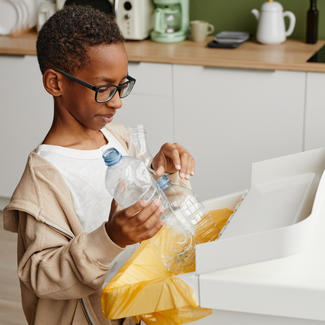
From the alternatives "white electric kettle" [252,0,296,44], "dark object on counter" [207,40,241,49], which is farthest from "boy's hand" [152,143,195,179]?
"white electric kettle" [252,0,296,44]

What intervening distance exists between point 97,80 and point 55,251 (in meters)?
0.32

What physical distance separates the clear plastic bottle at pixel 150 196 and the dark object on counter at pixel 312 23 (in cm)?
193

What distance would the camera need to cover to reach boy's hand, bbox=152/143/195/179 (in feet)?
4.06

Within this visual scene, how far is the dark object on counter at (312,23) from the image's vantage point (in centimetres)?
278

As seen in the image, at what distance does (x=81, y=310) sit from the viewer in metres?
1.14

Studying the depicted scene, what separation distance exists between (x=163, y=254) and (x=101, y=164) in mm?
268

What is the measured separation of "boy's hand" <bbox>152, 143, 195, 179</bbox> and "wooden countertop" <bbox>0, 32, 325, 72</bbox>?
135cm

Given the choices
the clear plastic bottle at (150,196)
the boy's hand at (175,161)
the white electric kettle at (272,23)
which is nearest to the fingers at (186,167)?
the boy's hand at (175,161)

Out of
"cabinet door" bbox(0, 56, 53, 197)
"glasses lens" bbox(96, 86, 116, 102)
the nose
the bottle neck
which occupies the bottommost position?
"cabinet door" bbox(0, 56, 53, 197)

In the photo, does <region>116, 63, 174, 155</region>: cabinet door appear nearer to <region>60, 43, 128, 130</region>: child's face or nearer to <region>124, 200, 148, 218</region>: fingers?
<region>60, 43, 128, 130</region>: child's face

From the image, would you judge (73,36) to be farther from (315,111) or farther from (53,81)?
(315,111)

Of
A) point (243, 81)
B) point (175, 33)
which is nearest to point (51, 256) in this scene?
point (243, 81)

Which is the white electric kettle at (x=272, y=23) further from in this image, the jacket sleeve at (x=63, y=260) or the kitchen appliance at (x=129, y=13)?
the jacket sleeve at (x=63, y=260)

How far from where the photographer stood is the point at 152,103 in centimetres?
279
